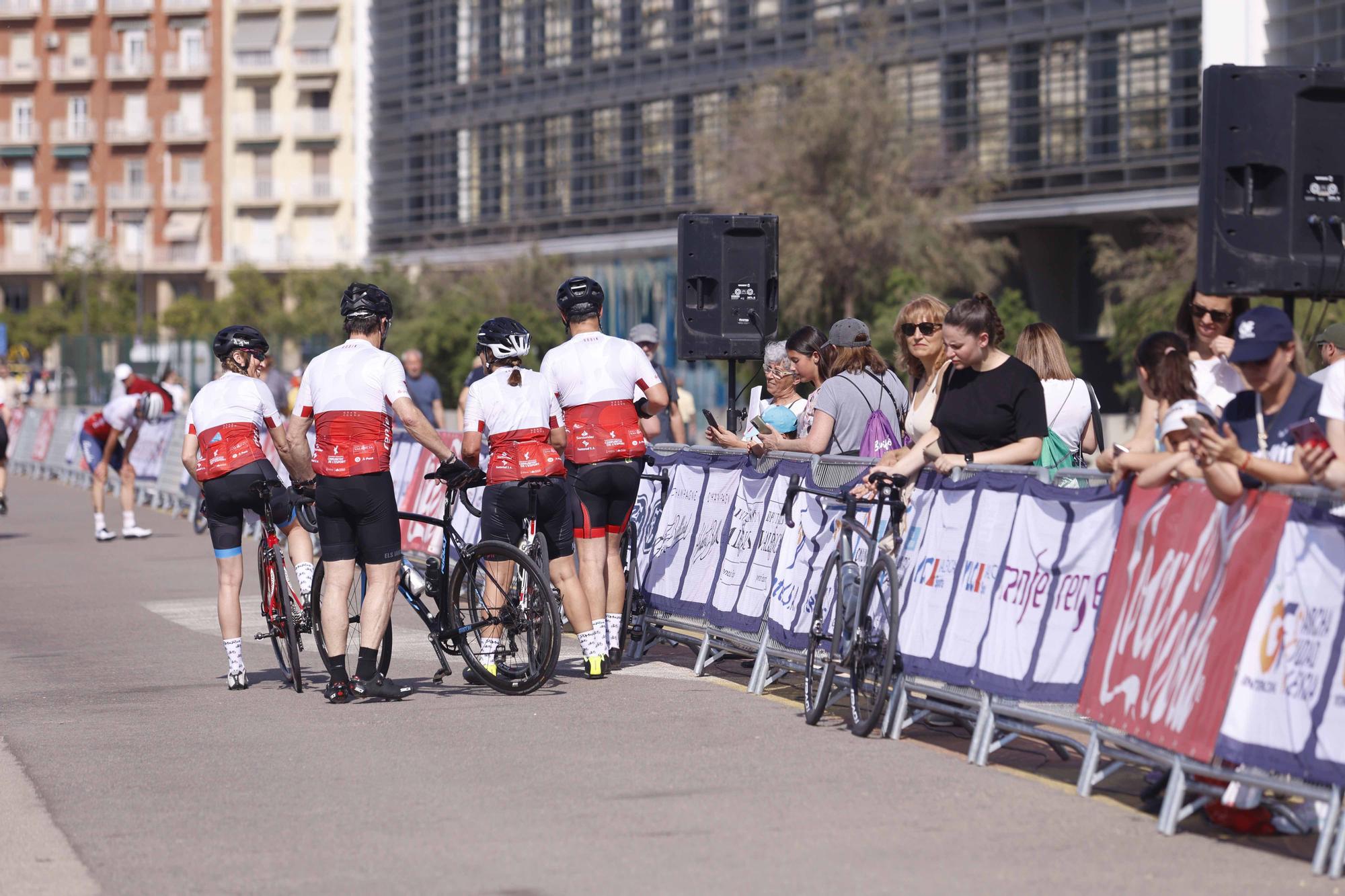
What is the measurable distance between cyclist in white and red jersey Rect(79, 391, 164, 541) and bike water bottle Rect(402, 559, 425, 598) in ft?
38.5

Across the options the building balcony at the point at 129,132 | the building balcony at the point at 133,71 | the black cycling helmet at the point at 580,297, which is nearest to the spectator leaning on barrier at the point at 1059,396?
the black cycling helmet at the point at 580,297

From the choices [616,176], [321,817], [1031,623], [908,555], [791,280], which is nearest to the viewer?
[321,817]

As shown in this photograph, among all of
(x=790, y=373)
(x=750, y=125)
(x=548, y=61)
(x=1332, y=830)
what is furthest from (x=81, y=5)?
(x=1332, y=830)

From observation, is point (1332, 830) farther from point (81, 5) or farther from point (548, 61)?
point (81, 5)

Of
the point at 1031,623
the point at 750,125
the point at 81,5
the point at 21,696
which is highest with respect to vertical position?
the point at 81,5

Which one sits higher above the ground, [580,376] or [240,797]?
[580,376]

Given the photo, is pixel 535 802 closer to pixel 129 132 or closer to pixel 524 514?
pixel 524 514

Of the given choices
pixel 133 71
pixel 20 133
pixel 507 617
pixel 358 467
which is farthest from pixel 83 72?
pixel 507 617

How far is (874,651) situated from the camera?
9023mm

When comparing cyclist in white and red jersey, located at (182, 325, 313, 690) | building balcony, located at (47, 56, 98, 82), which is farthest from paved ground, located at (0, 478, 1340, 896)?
building balcony, located at (47, 56, 98, 82)

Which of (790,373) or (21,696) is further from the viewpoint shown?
(790,373)

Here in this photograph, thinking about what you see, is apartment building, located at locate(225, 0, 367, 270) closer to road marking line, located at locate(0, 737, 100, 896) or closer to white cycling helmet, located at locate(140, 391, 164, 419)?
white cycling helmet, located at locate(140, 391, 164, 419)

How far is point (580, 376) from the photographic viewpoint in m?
10.9

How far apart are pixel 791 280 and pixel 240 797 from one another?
3643 cm
